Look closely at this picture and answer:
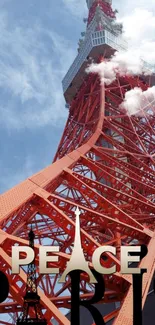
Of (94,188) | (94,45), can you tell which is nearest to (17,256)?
(94,188)

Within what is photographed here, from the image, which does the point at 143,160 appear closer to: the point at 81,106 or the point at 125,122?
the point at 125,122

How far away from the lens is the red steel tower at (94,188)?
8391mm

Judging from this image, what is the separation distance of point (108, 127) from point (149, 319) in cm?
836

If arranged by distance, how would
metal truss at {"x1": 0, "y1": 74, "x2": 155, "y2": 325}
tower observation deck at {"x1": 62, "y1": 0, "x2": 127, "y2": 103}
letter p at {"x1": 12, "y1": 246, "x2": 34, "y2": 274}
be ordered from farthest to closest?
tower observation deck at {"x1": 62, "y1": 0, "x2": 127, "y2": 103}, metal truss at {"x1": 0, "y1": 74, "x2": 155, "y2": 325}, letter p at {"x1": 12, "y1": 246, "x2": 34, "y2": 274}

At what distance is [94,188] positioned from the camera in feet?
41.8

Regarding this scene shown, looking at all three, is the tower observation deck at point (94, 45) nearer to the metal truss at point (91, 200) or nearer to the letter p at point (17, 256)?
the metal truss at point (91, 200)

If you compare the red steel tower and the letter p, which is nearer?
the letter p

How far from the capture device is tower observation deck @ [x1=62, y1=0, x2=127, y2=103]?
22.2 m

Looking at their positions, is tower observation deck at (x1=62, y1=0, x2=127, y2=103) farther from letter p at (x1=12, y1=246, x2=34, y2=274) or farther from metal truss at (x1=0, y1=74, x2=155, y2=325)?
letter p at (x1=12, y1=246, x2=34, y2=274)

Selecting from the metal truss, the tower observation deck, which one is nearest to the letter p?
the metal truss

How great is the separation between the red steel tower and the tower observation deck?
5 cm

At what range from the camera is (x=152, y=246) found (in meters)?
9.61

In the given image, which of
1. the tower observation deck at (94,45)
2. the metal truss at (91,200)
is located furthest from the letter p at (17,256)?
the tower observation deck at (94,45)

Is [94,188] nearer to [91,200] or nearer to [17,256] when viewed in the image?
[91,200]
